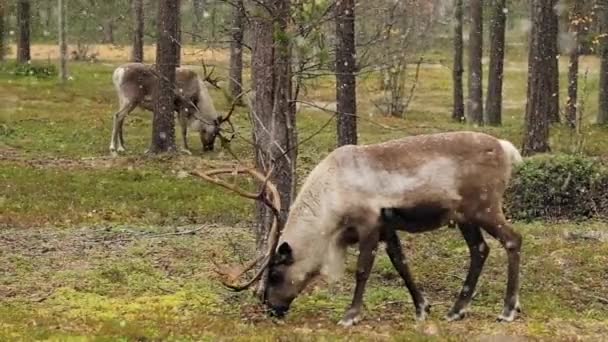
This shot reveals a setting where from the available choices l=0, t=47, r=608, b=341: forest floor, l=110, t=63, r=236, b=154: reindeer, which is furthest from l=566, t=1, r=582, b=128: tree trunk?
l=110, t=63, r=236, b=154: reindeer

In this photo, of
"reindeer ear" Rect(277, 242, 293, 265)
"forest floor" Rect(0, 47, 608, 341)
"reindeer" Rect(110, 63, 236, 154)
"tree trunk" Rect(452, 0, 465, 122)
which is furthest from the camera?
"tree trunk" Rect(452, 0, 465, 122)

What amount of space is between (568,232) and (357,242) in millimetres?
5583

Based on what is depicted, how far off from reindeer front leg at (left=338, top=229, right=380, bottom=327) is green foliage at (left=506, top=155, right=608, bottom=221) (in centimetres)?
657

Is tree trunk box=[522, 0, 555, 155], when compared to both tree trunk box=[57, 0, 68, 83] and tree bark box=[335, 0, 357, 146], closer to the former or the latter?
tree bark box=[335, 0, 357, 146]

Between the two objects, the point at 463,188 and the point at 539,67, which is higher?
the point at 539,67

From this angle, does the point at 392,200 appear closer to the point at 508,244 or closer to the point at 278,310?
the point at 508,244

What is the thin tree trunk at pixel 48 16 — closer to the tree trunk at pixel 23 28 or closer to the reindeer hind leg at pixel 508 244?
the tree trunk at pixel 23 28

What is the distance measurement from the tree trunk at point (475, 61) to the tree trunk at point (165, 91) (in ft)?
42.1

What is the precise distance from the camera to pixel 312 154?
68.9 ft

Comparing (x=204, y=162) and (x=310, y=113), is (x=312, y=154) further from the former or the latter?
(x=310, y=113)

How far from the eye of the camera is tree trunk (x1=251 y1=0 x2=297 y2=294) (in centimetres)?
985

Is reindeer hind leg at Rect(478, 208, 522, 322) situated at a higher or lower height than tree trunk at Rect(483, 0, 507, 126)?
lower

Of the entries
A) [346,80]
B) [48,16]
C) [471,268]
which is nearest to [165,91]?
[346,80]

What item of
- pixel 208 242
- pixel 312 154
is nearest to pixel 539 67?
pixel 312 154
